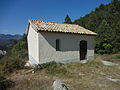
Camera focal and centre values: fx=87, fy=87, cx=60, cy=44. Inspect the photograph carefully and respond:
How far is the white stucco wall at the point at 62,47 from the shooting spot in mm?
7402

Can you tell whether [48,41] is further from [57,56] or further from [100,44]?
[100,44]

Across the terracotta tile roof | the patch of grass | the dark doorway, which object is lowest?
the patch of grass

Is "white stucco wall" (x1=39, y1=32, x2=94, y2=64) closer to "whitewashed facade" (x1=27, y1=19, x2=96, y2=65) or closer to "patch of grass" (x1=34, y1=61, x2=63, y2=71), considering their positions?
"whitewashed facade" (x1=27, y1=19, x2=96, y2=65)

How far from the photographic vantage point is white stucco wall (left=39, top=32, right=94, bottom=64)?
7.40 meters

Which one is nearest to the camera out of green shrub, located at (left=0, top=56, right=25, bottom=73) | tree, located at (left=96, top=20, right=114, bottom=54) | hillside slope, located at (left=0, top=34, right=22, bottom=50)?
green shrub, located at (left=0, top=56, right=25, bottom=73)

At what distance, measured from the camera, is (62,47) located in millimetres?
8383

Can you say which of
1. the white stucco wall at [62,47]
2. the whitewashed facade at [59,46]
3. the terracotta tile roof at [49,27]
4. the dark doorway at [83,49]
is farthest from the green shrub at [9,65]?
the dark doorway at [83,49]

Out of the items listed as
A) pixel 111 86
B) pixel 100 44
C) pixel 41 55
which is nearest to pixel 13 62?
pixel 41 55

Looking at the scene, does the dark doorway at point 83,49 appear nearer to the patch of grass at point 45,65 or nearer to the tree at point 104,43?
the patch of grass at point 45,65

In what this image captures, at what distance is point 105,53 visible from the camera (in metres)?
16.0

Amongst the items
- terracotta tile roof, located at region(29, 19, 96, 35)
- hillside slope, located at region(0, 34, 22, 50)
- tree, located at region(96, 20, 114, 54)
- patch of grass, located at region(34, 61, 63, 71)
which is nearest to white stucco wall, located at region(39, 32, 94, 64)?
patch of grass, located at region(34, 61, 63, 71)

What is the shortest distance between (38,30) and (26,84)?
399 cm

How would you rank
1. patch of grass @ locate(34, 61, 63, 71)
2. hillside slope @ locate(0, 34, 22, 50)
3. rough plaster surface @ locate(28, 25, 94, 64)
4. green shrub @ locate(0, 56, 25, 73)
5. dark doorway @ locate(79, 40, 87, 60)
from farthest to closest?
hillside slope @ locate(0, 34, 22, 50), dark doorway @ locate(79, 40, 87, 60), rough plaster surface @ locate(28, 25, 94, 64), patch of grass @ locate(34, 61, 63, 71), green shrub @ locate(0, 56, 25, 73)

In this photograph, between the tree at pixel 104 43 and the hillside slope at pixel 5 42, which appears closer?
the tree at pixel 104 43
